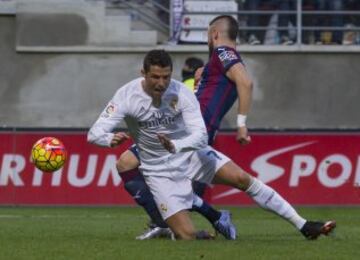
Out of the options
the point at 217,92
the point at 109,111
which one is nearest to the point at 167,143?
the point at 109,111

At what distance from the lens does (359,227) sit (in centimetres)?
1375

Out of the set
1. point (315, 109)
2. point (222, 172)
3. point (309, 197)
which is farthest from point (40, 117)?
point (222, 172)

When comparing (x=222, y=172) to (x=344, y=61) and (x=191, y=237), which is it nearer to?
(x=191, y=237)

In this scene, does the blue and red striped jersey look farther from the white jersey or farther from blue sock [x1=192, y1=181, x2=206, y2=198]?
the white jersey

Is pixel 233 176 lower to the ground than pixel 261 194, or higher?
higher

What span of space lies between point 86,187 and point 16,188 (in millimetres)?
1046

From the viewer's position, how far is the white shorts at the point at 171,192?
1095cm

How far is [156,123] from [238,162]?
8411 millimetres

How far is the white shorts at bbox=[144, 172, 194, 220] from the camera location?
35.9ft

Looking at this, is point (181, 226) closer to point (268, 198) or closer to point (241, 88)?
point (268, 198)

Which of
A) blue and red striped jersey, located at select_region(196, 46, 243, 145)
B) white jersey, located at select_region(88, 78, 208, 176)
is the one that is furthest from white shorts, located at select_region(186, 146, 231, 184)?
blue and red striped jersey, located at select_region(196, 46, 243, 145)

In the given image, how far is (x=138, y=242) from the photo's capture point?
10.6 m

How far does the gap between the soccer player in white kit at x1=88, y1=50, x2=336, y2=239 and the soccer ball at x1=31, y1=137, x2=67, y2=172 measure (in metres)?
1.04

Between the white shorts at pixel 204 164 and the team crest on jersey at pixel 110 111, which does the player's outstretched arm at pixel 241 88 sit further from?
the team crest on jersey at pixel 110 111
